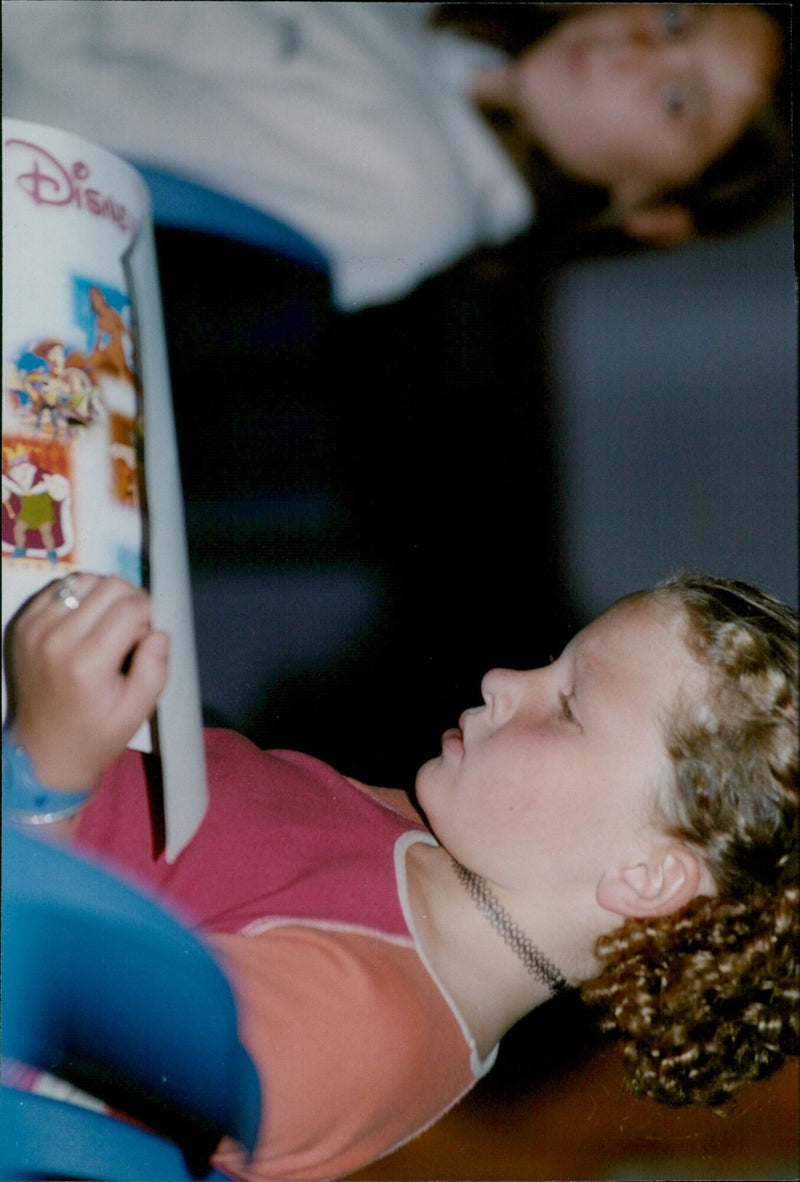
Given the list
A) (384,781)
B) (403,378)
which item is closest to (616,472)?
(403,378)

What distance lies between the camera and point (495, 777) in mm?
661

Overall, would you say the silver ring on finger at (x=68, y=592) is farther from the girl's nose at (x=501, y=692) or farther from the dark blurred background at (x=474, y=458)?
the girl's nose at (x=501, y=692)

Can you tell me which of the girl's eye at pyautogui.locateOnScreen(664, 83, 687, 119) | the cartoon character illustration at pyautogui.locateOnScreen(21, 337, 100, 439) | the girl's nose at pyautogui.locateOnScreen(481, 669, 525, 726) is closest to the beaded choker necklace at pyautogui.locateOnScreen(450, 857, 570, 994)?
the girl's nose at pyautogui.locateOnScreen(481, 669, 525, 726)

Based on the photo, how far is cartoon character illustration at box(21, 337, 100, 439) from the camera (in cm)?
55

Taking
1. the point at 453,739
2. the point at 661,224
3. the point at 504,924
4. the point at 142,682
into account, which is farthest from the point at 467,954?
the point at 661,224

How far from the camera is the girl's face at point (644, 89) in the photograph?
2.25 ft

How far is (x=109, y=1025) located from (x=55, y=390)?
1.17 feet

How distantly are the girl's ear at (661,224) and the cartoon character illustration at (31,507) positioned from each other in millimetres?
407

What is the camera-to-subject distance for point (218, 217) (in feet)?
2.22

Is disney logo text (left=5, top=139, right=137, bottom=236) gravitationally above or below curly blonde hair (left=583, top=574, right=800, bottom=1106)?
above

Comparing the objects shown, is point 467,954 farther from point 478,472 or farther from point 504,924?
point 478,472

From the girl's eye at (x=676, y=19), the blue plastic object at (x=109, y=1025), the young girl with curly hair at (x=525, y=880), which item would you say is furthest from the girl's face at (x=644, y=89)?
the blue plastic object at (x=109, y=1025)

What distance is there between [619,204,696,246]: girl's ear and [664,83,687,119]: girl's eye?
58 mm

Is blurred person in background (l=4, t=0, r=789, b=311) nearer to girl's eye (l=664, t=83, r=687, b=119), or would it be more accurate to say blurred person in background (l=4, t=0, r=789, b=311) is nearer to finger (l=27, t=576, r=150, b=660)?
girl's eye (l=664, t=83, r=687, b=119)
